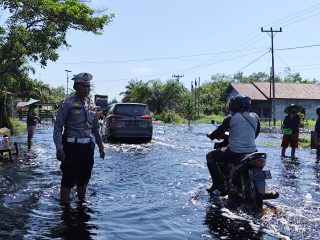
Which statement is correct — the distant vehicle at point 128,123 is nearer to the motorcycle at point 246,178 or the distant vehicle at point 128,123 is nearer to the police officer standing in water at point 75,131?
the motorcycle at point 246,178

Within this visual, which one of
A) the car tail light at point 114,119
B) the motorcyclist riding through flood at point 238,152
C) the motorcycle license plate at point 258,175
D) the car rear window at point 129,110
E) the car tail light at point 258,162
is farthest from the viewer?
the car rear window at point 129,110

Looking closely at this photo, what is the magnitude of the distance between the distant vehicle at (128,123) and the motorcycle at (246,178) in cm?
1171

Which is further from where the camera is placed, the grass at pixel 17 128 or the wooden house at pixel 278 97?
the wooden house at pixel 278 97

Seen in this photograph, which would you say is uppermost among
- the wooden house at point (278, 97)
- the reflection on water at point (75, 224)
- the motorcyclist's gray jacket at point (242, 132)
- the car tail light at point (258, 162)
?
the wooden house at point (278, 97)

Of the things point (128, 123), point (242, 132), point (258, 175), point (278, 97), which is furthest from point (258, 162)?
point (278, 97)

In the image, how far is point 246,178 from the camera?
757 cm

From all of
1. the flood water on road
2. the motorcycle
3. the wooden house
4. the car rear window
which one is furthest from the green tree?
the wooden house

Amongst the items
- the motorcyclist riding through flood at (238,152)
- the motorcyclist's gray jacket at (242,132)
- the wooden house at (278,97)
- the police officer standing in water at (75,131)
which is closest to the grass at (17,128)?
the motorcyclist riding through flood at (238,152)

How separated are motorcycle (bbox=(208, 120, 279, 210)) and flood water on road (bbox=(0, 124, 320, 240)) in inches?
9.1

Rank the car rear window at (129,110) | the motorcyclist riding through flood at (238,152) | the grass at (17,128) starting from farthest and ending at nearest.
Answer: the grass at (17,128) → the car rear window at (129,110) → the motorcyclist riding through flood at (238,152)

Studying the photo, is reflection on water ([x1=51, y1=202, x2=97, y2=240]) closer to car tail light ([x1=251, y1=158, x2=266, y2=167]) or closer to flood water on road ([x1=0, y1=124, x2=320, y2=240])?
flood water on road ([x1=0, y1=124, x2=320, y2=240])

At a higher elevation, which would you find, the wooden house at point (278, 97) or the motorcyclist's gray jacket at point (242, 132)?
the wooden house at point (278, 97)

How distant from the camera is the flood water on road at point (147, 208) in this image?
6.04m

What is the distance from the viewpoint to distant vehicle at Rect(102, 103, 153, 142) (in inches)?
781
